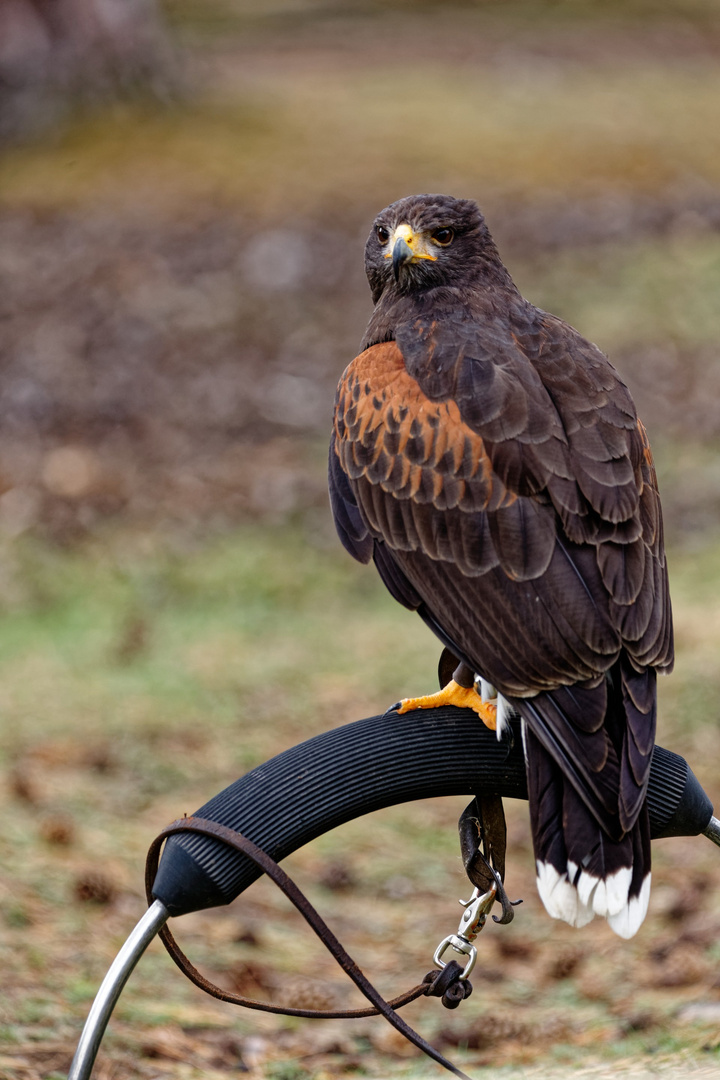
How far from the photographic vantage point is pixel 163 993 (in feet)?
12.4

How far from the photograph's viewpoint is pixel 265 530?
809 cm

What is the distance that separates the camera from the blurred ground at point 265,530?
3.82 meters

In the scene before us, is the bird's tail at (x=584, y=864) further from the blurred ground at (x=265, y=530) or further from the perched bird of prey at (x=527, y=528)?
the blurred ground at (x=265, y=530)

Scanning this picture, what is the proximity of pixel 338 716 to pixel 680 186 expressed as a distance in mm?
9499

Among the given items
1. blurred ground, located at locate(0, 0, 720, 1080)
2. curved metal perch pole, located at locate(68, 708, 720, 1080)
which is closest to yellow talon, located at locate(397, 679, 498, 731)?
curved metal perch pole, located at locate(68, 708, 720, 1080)

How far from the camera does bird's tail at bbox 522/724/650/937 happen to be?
2213 millimetres

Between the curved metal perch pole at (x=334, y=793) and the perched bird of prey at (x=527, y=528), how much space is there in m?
0.13

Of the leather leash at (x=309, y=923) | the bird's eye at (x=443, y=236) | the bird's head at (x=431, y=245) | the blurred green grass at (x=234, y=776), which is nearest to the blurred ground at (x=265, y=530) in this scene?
the blurred green grass at (x=234, y=776)

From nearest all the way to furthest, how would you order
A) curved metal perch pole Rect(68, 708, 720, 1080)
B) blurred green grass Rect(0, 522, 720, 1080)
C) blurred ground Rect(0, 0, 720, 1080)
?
curved metal perch pole Rect(68, 708, 720, 1080), blurred green grass Rect(0, 522, 720, 1080), blurred ground Rect(0, 0, 720, 1080)

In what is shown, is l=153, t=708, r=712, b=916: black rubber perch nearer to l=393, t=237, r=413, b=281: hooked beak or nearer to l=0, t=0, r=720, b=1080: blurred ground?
l=0, t=0, r=720, b=1080: blurred ground

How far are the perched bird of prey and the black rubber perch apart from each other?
126 millimetres

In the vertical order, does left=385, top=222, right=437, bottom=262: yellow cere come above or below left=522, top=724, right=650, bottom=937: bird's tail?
above

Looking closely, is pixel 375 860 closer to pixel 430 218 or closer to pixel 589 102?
pixel 430 218

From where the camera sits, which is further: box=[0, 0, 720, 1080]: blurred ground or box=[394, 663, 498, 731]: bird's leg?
box=[0, 0, 720, 1080]: blurred ground
